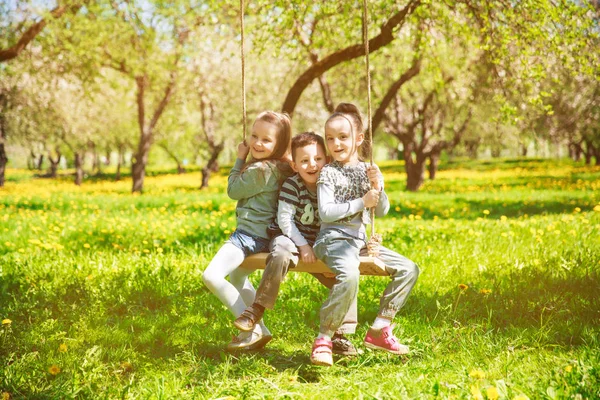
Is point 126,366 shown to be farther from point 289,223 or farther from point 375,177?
point 375,177

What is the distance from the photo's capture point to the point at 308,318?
483 centimetres

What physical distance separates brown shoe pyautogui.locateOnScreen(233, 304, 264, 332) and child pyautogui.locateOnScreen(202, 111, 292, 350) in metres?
0.22

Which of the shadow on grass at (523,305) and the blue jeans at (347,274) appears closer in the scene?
the blue jeans at (347,274)

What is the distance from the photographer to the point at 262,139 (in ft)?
13.6

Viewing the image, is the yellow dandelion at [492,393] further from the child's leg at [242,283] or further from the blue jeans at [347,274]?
the child's leg at [242,283]

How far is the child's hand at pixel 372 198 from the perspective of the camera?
3.76 m

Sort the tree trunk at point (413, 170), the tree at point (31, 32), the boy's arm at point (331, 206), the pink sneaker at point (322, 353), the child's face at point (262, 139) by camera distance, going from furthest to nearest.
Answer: the tree trunk at point (413, 170), the tree at point (31, 32), the child's face at point (262, 139), the boy's arm at point (331, 206), the pink sneaker at point (322, 353)

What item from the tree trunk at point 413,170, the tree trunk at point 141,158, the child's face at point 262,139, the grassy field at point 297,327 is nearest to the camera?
the grassy field at point 297,327

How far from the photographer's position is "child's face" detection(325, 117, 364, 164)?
393cm

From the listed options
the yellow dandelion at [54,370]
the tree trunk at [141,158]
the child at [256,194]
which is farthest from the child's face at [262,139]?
the tree trunk at [141,158]

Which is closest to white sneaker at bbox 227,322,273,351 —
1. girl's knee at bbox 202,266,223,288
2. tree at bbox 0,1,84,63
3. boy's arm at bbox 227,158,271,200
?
girl's knee at bbox 202,266,223,288

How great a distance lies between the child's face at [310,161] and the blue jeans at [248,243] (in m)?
0.58

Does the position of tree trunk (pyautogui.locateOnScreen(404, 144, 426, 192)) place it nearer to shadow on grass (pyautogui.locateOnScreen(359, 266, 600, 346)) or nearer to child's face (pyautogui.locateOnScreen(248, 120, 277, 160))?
shadow on grass (pyautogui.locateOnScreen(359, 266, 600, 346))

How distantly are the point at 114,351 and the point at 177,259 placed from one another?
2.42 m
